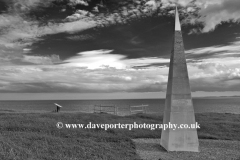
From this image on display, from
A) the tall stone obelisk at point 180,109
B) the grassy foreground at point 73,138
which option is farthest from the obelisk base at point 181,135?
the grassy foreground at point 73,138

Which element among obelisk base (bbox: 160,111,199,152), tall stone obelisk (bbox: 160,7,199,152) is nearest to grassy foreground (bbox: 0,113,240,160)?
obelisk base (bbox: 160,111,199,152)

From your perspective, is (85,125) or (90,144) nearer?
(90,144)

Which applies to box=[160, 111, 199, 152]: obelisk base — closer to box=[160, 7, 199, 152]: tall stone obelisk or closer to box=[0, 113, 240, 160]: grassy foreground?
box=[160, 7, 199, 152]: tall stone obelisk

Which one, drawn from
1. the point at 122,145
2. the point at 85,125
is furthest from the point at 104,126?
the point at 122,145

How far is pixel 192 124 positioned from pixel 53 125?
9.36m

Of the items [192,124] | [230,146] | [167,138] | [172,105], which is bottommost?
[230,146]

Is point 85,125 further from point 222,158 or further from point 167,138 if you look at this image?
point 222,158

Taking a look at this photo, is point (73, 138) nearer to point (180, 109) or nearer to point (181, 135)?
point (181, 135)

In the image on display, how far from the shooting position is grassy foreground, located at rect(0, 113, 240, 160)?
8344 mm

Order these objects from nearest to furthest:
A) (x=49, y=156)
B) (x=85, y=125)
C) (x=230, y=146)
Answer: (x=49, y=156) → (x=230, y=146) → (x=85, y=125)

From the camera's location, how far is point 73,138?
38.2 feet

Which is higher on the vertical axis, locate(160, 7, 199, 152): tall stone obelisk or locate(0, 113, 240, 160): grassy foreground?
locate(160, 7, 199, 152): tall stone obelisk

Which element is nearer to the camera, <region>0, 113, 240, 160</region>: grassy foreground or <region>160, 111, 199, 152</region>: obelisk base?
<region>0, 113, 240, 160</region>: grassy foreground

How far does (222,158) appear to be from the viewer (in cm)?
926
